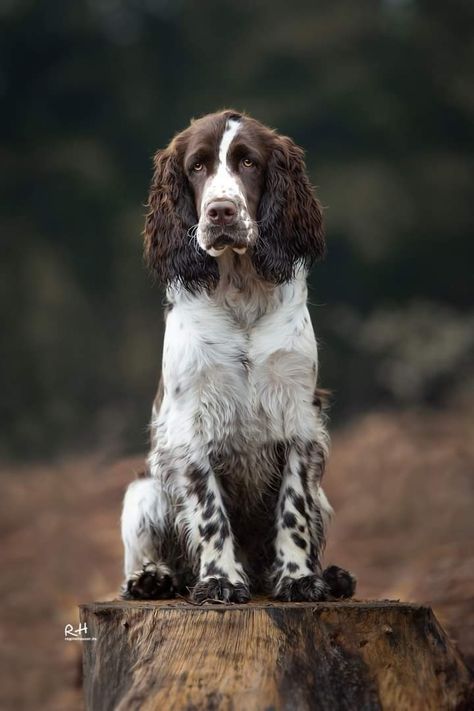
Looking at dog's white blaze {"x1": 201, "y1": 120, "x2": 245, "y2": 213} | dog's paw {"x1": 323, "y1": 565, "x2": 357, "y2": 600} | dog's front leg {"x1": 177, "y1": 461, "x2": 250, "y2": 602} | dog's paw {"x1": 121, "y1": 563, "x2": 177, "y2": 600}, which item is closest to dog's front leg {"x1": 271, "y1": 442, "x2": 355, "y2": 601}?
dog's paw {"x1": 323, "y1": 565, "x2": 357, "y2": 600}

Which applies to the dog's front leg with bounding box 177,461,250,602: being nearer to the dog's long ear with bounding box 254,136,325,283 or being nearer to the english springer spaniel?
the english springer spaniel

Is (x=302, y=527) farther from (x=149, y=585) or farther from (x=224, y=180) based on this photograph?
(x=224, y=180)

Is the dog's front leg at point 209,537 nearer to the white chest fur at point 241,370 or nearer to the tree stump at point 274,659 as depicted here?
the white chest fur at point 241,370

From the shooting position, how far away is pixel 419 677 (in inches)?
130

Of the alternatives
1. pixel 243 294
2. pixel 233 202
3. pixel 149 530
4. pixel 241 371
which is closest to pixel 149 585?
pixel 149 530

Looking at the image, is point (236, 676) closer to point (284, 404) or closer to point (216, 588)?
point (216, 588)

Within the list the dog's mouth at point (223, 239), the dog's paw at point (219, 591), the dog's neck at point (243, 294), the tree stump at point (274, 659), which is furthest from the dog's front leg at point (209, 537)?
the dog's mouth at point (223, 239)

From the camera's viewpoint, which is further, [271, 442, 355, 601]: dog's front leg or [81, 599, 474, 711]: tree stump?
[271, 442, 355, 601]: dog's front leg

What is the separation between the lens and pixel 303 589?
3.64m

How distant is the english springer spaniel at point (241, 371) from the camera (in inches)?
149

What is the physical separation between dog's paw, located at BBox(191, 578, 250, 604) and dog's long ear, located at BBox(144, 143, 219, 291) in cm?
101

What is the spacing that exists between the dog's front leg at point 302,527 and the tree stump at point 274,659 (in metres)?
0.45

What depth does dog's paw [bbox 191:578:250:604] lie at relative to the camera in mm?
3549

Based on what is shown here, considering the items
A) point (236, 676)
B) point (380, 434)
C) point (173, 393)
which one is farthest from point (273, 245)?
point (380, 434)
